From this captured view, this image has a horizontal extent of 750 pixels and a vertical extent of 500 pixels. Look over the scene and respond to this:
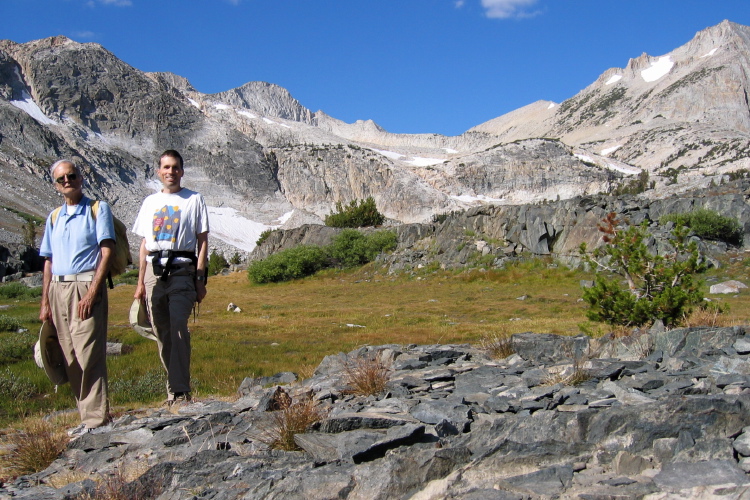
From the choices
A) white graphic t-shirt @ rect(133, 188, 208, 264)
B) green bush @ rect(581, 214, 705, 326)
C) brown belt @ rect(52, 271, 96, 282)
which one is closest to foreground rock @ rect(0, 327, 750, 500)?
brown belt @ rect(52, 271, 96, 282)

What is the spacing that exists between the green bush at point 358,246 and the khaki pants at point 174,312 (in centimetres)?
4512

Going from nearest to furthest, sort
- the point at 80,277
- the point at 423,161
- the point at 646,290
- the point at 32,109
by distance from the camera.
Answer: the point at 80,277 → the point at 646,290 → the point at 32,109 → the point at 423,161

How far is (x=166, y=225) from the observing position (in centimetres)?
604

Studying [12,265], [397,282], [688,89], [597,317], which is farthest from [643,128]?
[597,317]

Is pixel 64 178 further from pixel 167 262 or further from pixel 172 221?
pixel 167 262

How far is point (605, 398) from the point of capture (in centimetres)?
483

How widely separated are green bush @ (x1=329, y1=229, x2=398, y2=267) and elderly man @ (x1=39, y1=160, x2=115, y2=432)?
45.8 meters

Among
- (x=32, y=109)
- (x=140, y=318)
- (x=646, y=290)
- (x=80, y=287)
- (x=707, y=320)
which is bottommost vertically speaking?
(x=707, y=320)

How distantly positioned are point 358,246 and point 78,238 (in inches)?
1845

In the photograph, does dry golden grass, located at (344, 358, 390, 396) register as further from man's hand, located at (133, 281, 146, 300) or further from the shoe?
man's hand, located at (133, 281, 146, 300)

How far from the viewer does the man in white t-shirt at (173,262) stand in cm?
604

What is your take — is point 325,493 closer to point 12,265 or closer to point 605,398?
point 605,398

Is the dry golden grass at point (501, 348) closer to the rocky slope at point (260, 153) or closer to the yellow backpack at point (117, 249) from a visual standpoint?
the yellow backpack at point (117, 249)

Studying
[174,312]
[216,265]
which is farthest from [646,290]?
[216,265]
